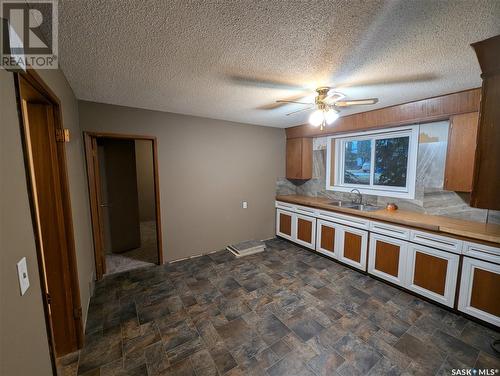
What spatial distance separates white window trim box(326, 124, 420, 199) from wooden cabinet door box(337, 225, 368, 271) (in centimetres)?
82

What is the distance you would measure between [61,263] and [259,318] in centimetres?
179

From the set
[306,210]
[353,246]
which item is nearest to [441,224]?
[353,246]

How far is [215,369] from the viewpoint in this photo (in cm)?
162

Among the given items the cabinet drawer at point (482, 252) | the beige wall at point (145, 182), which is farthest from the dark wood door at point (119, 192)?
the cabinet drawer at point (482, 252)

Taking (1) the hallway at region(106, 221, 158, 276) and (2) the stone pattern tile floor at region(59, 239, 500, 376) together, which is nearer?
(2) the stone pattern tile floor at region(59, 239, 500, 376)

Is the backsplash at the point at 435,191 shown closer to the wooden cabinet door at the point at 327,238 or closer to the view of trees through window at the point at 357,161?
the view of trees through window at the point at 357,161

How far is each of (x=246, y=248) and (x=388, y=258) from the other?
82.9 inches

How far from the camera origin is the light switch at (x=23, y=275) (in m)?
0.86

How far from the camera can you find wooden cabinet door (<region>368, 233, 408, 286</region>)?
257 centimetres

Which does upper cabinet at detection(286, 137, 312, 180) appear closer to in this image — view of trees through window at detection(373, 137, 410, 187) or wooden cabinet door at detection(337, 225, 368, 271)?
view of trees through window at detection(373, 137, 410, 187)

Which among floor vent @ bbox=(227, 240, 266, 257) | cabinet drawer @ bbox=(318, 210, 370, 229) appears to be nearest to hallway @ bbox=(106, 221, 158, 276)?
floor vent @ bbox=(227, 240, 266, 257)

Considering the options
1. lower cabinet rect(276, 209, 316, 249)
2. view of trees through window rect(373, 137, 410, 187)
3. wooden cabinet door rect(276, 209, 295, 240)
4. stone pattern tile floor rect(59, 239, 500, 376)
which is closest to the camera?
stone pattern tile floor rect(59, 239, 500, 376)

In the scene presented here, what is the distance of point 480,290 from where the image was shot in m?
2.03

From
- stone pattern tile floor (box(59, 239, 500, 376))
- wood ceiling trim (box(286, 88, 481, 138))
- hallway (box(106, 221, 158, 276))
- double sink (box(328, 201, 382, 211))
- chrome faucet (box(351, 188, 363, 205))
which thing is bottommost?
stone pattern tile floor (box(59, 239, 500, 376))
